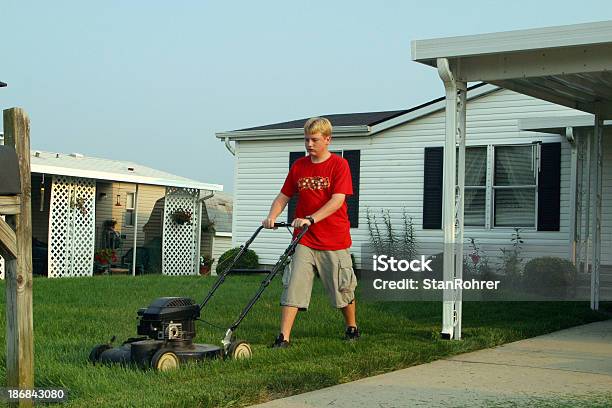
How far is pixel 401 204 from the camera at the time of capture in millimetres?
18547

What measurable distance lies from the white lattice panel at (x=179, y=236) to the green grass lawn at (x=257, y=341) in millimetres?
9274

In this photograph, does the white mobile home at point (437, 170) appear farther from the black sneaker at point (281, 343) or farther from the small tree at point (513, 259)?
the black sneaker at point (281, 343)

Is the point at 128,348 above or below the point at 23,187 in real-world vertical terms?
below

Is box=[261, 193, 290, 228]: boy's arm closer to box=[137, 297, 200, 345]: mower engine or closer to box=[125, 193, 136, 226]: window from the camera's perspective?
box=[137, 297, 200, 345]: mower engine

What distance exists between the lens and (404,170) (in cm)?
1852

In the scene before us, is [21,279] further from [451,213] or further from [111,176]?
[111,176]

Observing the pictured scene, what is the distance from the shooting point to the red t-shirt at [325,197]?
297 inches

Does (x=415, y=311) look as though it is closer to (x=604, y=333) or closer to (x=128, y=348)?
(x=604, y=333)

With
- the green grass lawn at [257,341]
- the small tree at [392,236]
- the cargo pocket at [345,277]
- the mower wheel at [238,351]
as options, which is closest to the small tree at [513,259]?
the small tree at [392,236]

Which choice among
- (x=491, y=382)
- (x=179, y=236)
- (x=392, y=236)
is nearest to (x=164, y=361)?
(x=491, y=382)

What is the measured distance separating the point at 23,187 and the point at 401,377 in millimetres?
2949

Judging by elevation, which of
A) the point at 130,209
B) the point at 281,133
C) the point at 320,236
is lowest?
the point at 320,236

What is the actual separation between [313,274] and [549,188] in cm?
973

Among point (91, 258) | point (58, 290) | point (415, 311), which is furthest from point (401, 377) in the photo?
point (91, 258)
